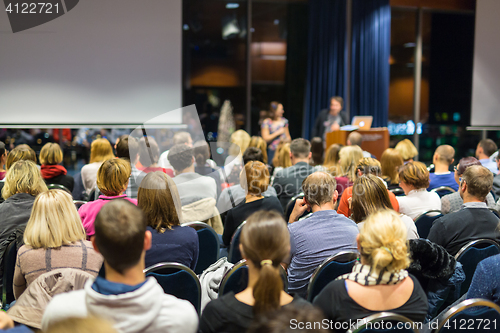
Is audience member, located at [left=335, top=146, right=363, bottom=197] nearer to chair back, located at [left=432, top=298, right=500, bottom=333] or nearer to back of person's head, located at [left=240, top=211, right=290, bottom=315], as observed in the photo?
chair back, located at [left=432, top=298, right=500, bottom=333]

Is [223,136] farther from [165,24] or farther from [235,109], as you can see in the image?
[165,24]

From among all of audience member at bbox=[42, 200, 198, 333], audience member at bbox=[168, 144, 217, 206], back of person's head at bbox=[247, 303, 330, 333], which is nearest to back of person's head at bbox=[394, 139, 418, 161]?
audience member at bbox=[168, 144, 217, 206]

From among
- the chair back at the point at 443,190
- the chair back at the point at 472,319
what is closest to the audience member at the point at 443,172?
the chair back at the point at 443,190

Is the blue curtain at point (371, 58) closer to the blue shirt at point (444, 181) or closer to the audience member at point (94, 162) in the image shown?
the blue shirt at point (444, 181)

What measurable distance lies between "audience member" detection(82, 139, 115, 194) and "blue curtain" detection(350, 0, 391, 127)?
5.52 m

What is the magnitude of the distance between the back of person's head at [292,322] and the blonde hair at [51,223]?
48.9 inches

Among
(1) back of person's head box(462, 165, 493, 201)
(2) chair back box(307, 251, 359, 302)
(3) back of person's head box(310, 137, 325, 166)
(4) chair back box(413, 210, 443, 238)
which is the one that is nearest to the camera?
(2) chair back box(307, 251, 359, 302)

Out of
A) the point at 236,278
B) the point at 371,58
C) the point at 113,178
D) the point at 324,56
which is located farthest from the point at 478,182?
the point at 324,56

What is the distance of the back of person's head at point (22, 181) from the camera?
2639 mm

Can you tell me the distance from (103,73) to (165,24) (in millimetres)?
1422

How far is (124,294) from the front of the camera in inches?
46.1

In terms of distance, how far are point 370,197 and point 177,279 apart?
3.91ft

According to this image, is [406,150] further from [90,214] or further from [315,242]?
[90,214]

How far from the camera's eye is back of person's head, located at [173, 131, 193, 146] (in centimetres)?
300
